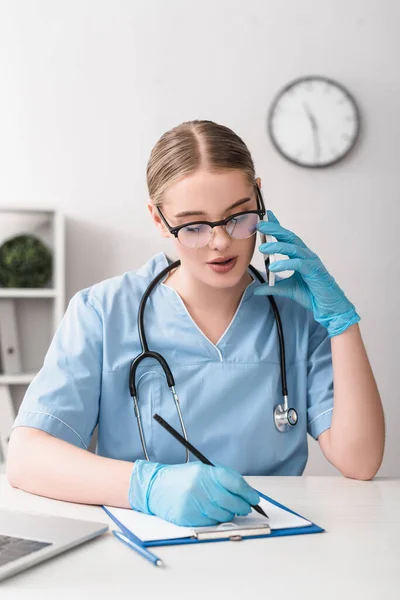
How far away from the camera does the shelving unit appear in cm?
268

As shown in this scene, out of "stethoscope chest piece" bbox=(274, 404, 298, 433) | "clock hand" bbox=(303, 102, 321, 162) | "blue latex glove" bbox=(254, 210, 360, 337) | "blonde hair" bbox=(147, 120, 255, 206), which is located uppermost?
"clock hand" bbox=(303, 102, 321, 162)

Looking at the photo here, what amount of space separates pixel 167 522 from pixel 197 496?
0.21 feet

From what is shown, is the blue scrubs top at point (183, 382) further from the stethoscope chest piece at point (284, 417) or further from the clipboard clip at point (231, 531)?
the clipboard clip at point (231, 531)

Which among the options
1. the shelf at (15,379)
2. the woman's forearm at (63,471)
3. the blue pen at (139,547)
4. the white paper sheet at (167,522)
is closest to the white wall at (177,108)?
the shelf at (15,379)

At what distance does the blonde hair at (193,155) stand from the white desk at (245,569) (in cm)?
64

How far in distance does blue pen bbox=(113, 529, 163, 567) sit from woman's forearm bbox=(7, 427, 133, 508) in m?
0.14

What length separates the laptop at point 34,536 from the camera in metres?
0.78

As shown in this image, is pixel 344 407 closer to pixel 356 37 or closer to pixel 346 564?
pixel 346 564

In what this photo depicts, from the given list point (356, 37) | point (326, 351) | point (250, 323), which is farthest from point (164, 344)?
point (356, 37)

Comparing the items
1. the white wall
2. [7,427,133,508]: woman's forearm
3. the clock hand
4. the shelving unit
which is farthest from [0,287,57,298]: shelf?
[7,427,133,508]: woman's forearm

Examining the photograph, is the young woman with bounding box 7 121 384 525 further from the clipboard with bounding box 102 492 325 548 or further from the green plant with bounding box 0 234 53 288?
the green plant with bounding box 0 234 53 288

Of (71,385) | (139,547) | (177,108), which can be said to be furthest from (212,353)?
(177,108)

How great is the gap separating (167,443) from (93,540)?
48cm

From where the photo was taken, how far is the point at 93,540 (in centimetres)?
90
